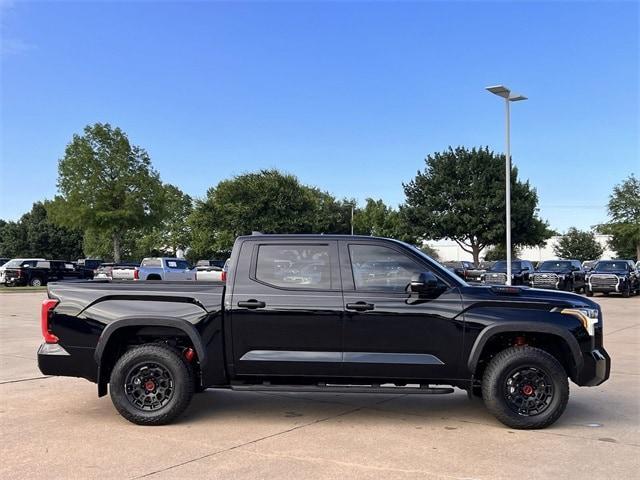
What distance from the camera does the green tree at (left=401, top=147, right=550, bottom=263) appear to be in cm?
4488

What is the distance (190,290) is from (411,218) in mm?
43007

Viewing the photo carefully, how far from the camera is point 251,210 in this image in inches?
2052

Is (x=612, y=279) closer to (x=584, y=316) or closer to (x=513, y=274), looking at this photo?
(x=513, y=274)

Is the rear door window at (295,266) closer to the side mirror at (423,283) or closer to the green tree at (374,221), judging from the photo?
the side mirror at (423,283)

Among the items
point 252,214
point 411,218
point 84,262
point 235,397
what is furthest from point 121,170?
point 235,397

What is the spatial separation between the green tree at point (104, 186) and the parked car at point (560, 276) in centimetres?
2925

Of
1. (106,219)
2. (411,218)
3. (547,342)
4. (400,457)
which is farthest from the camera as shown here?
(411,218)

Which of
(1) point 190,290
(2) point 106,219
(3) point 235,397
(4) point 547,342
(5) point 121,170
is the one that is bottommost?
Answer: (3) point 235,397

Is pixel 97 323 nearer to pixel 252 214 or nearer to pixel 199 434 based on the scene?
pixel 199 434

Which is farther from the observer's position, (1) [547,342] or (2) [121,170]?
(2) [121,170]

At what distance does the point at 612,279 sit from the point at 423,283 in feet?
77.1

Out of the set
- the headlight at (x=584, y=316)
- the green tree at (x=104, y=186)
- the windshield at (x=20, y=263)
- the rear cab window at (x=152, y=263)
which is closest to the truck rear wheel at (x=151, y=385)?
the headlight at (x=584, y=316)

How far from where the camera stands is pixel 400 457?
4.93m

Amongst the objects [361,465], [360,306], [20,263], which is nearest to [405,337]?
[360,306]
